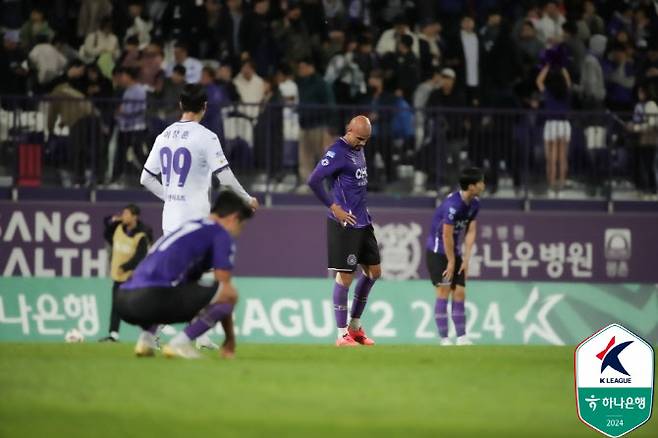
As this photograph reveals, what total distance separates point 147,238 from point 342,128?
394 cm

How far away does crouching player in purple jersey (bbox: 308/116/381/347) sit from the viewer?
16.3 meters

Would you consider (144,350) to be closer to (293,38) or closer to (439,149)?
(439,149)

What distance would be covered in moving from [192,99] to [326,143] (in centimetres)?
1041

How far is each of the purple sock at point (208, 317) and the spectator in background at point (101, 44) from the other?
1415 cm

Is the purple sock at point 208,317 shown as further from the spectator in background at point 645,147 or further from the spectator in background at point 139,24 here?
the spectator in background at point 645,147

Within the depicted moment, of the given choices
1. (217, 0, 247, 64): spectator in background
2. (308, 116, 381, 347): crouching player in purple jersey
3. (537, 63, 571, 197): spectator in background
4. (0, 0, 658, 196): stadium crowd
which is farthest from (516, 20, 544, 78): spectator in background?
(308, 116, 381, 347): crouching player in purple jersey

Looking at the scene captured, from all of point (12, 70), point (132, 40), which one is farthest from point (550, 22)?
point (12, 70)

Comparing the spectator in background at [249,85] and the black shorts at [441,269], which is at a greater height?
the spectator in background at [249,85]

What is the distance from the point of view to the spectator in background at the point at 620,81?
26.9 metres

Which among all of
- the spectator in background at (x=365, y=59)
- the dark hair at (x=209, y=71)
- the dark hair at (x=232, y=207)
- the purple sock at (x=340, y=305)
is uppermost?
the spectator in background at (x=365, y=59)

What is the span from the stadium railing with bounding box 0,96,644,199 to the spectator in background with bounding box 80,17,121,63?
149cm

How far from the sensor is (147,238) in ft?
75.5

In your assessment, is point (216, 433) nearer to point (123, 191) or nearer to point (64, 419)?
point (64, 419)

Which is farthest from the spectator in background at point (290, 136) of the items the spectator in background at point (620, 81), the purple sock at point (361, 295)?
the purple sock at point (361, 295)
